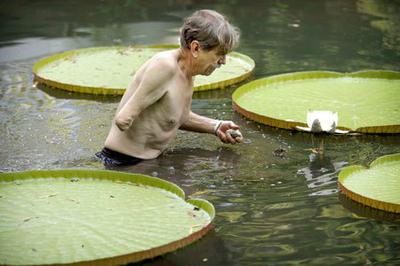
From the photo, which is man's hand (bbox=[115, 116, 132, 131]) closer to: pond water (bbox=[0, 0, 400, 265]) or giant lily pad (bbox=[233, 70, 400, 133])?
pond water (bbox=[0, 0, 400, 265])

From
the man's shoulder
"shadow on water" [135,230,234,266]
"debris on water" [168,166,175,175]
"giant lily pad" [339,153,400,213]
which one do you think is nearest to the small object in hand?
"debris on water" [168,166,175,175]

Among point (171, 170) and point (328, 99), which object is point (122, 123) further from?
point (328, 99)

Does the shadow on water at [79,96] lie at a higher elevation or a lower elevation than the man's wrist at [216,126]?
lower

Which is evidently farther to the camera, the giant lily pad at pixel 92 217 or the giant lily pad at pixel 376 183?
the giant lily pad at pixel 376 183

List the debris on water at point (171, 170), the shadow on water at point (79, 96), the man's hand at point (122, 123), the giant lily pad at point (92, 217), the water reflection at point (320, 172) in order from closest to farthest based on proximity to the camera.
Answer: the giant lily pad at point (92, 217)
the water reflection at point (320, 172)
the man's hand at point (122, 123)
the debris on water at point (171, 170)
the shadow on water at point (79, 96)

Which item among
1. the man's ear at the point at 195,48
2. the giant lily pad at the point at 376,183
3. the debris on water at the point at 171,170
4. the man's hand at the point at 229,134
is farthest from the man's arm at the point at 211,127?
the giant lily pad at the point at 376,183

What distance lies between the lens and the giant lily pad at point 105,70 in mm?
6094

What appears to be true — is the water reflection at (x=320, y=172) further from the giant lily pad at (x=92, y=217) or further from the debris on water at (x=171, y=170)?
the giant lily pad at (x=92, y=217)

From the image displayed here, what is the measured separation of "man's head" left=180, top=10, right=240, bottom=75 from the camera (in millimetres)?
4367

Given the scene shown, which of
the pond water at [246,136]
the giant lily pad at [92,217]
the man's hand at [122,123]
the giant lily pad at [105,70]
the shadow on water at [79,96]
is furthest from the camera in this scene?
the giant lily pad at [105,70]

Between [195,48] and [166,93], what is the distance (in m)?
0.28

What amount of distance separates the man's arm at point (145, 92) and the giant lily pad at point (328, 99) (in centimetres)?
100

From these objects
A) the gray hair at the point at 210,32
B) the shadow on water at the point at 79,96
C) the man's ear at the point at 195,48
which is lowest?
the shadow on water at the point at 79,96

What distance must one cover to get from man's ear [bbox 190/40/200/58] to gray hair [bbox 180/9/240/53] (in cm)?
2
